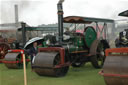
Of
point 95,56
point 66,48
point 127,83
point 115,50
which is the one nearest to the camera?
point 127,83

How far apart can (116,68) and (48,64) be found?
2.01 meters

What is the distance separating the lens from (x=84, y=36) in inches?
266

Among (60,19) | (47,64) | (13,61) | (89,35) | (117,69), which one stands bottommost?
(13,61)

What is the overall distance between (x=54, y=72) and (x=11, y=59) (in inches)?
98.9

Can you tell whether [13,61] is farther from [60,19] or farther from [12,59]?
[60,19]

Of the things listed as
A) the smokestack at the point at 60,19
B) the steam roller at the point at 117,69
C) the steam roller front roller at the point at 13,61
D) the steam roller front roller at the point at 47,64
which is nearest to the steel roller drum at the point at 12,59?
the steam roller front roller at the point at 13,61

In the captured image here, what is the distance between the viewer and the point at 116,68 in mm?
3604

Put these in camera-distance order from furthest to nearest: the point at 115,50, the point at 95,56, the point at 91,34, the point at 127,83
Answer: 1. the point at 91,34
2. the point at 95,56
3. the point at 115,50
4. the point at 127,83

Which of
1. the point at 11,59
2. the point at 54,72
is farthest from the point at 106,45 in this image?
the point at 11,59

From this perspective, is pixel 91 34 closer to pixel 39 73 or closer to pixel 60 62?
pixel 60 62

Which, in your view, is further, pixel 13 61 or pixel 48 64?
pixel 13 61

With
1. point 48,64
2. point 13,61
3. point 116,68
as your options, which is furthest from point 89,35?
point 116,68

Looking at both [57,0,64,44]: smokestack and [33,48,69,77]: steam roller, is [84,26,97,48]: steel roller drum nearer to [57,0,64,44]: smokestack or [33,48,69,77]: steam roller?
[57,0,64,44]: smokestack

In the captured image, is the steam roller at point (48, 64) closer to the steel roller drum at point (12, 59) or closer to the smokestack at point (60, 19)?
the smokestack at point (60, 19)
